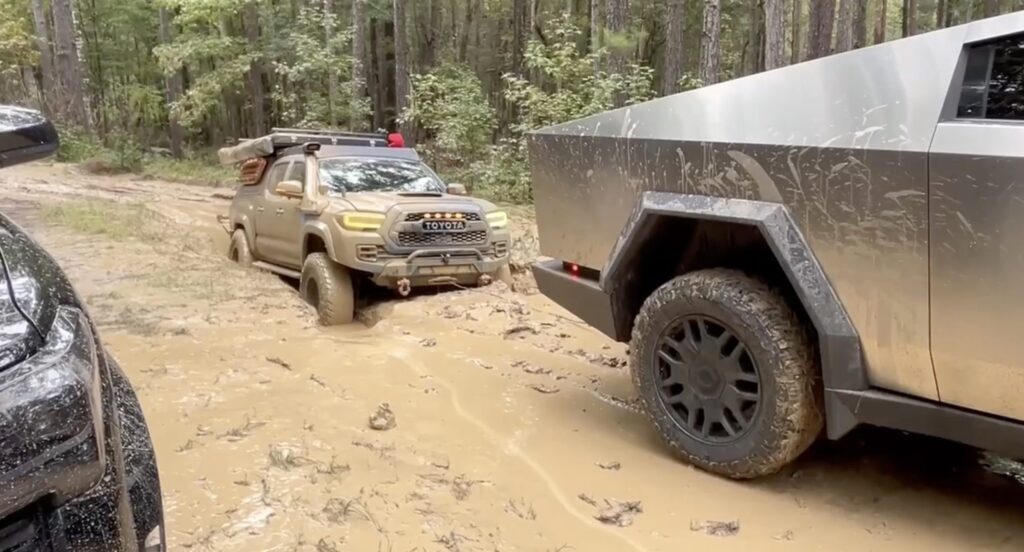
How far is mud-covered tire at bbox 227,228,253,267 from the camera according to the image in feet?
34.8

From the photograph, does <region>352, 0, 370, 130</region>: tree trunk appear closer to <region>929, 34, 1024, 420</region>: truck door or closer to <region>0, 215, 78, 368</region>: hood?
<region>929, 34, 1024, 420</region>: truck door

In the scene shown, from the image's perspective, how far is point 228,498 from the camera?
320 cm

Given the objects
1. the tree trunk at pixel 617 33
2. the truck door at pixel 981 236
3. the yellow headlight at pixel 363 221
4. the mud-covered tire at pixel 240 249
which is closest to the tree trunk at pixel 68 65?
the mud-covered tire at pixel 240 249

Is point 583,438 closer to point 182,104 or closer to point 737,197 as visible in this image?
point 737,197

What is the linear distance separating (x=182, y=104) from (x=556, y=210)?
24.3 metres

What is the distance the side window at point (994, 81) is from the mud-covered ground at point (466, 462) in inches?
64.0

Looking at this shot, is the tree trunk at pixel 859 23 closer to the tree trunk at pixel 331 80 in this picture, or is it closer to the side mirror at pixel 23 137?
the tree trunk at pixel 331 80

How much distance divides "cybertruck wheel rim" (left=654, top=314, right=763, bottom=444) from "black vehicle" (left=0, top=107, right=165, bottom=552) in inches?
98.1

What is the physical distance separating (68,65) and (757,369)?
25.0 metres

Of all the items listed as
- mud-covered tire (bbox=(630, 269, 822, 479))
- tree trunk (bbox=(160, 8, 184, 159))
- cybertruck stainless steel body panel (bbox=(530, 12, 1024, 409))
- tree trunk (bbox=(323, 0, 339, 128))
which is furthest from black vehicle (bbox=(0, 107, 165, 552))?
tree trunk (bbox=(160, 8, 184, 159))

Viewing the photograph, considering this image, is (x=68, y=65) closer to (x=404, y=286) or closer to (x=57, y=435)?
(x=404, y=286)

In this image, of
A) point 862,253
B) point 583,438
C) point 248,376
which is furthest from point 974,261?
point 248,376

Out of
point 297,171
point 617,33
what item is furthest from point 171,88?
point 297,171

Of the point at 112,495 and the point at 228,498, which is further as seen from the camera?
the point at 228,498
